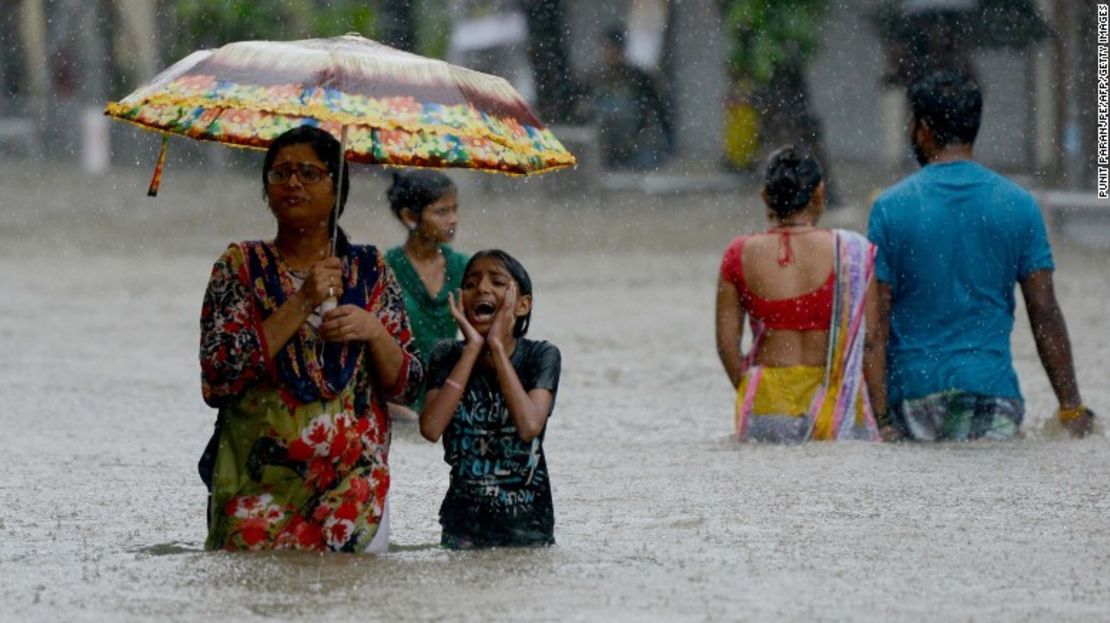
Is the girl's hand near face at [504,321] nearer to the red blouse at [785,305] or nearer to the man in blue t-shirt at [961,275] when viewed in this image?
the red blouse at [785,305]

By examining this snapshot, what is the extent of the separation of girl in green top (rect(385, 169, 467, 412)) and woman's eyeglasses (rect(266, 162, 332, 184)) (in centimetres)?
324

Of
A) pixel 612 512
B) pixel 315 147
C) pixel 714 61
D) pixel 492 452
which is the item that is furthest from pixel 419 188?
pixel 714 61

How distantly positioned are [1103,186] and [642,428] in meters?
3.77

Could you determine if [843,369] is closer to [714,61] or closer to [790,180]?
[790,180]

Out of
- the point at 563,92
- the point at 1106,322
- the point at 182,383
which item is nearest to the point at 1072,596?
the point at 182,383

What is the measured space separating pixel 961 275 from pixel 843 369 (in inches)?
22.2

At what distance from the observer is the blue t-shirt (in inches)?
320

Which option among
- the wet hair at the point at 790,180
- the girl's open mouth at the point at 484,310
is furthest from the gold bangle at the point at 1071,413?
the girl's open mouth at the point at 484,310

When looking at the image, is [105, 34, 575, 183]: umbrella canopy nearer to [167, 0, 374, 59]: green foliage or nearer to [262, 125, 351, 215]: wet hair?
[262, 125, 351, 215]: wet hair

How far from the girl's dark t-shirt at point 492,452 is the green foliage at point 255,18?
2157 centimetres

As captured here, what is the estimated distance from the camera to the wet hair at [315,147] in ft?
18.5

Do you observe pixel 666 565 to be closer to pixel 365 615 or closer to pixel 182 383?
pixel 365 615

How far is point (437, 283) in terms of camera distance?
9.17 meters

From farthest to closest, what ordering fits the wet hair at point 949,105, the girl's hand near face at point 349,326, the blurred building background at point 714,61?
the blurred building background at point 714,61, the wet hair at point 949,105, the girl's hand near face at point 349,326
